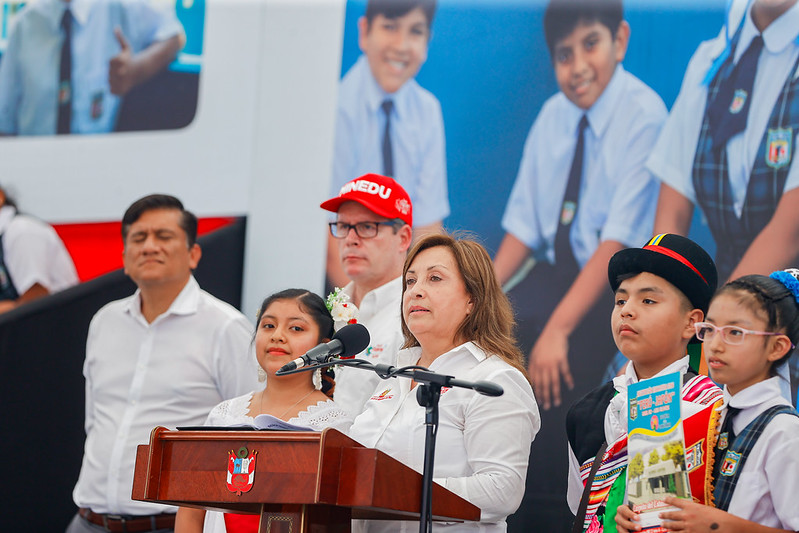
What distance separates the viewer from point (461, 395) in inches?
103

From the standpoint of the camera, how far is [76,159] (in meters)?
5.85

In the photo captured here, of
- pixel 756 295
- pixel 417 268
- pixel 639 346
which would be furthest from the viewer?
pixel 417 268

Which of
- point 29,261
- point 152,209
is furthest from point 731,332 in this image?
point 29,261

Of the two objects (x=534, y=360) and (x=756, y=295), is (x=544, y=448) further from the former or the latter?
(x=756, y=295)

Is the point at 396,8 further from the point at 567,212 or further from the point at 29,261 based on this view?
the point at 29,261

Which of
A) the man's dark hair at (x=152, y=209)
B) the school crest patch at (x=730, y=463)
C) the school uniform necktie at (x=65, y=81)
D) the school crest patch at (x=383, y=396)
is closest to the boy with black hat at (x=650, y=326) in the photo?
the school crest patch at (x=730, y=463)

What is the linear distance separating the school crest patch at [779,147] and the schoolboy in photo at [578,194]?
492mm

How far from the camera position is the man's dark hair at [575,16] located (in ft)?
14.8

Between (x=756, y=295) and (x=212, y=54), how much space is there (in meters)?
4.04

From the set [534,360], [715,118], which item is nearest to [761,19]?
[715,118]

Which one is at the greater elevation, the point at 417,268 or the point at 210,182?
the point at 210,182

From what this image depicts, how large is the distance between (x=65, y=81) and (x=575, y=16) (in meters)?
3.17

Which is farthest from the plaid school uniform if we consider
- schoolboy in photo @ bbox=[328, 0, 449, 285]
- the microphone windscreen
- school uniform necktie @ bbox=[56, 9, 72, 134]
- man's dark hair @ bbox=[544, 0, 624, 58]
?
school uniform necktie @ bbox=[56, 9, 72, 134]

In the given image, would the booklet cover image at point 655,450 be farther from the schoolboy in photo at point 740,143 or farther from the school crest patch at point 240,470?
the schoolboy in photo at point 740,143
